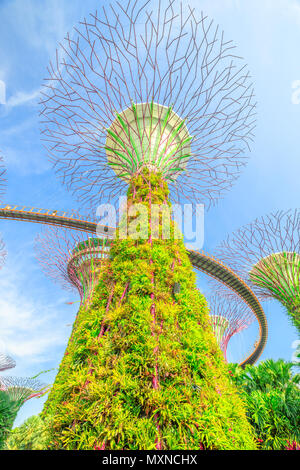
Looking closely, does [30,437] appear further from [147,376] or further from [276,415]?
[276,415]

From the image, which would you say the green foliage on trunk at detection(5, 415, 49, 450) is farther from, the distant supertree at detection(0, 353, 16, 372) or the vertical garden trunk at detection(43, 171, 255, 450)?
the distant supertree at detection(0, 353, 16, 372)

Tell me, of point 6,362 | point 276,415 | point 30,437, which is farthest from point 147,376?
point 6,362

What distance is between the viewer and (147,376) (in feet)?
6.77

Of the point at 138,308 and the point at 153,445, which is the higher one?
the point at 138,308

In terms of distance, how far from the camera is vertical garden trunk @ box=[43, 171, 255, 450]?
1.76 m

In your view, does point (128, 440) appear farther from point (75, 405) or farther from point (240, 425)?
point (240, 425)

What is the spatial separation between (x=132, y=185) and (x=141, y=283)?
2.41 meters

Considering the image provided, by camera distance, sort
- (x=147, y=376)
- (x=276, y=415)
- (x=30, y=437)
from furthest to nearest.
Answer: (x=276, y=415), (x=147, y=376), (x=30, y=437)

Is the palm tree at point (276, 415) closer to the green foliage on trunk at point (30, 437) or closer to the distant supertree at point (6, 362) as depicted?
the green foliage on trunk at point (30, 437)


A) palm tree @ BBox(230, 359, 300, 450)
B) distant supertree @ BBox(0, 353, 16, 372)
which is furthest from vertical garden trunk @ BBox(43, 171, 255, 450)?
distant supertree @ BBox(0, 353, 16, 372)

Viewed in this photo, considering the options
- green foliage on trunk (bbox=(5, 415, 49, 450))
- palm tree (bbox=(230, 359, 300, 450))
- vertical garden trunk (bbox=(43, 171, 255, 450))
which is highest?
vertical garden trunk (bbox=(43, 171, 255, 450))

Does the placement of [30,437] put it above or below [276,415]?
above

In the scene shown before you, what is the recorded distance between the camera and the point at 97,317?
2684 mm
